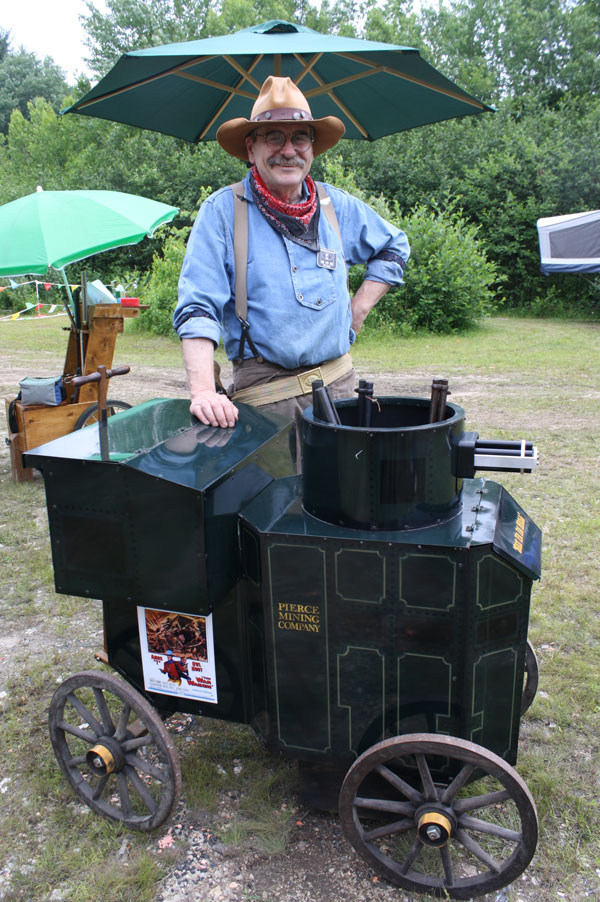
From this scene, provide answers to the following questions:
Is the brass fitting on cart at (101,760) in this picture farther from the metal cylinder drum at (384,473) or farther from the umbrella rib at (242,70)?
the umbrella rib at (242,70)

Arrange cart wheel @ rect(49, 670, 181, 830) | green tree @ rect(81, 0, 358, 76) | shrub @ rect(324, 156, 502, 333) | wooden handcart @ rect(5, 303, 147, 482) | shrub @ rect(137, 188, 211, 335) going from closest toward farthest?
cart wheel @ rect(49, 670, 181, 830)
wooden handcart @ rect(5, 303, 147, 482)
shrub @ rect(324, 156, 502, 333)
shrub @ rect(137, 188, 211, 335)
green tree @ rect(81, 0, 358, 76)

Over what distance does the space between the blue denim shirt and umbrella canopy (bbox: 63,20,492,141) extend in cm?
72

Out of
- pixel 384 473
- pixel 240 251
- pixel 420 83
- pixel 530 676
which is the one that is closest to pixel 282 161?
pixel 240 251

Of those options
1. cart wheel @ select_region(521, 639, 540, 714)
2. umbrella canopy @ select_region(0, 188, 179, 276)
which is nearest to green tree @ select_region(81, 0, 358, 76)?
umbrella canopy @ select_region(0, 188, 179, 276)

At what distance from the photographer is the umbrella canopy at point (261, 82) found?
2.82 meters

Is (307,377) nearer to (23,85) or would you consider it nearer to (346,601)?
(346,601)

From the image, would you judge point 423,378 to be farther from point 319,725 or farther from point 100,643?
point 319,725

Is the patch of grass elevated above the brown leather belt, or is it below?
below

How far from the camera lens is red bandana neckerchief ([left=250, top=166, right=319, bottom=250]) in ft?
7.98

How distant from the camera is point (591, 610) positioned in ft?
11.7

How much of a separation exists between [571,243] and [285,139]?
618 inches

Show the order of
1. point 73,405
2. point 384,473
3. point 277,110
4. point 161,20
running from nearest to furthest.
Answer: point 384,473, point 277,110, point 73,405, point 161,20

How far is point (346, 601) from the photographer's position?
190cm

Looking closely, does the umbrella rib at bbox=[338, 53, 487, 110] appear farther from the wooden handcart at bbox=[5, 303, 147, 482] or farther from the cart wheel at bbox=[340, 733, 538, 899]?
the wooden handcart at bbox=[5, 303, 147, 482]
